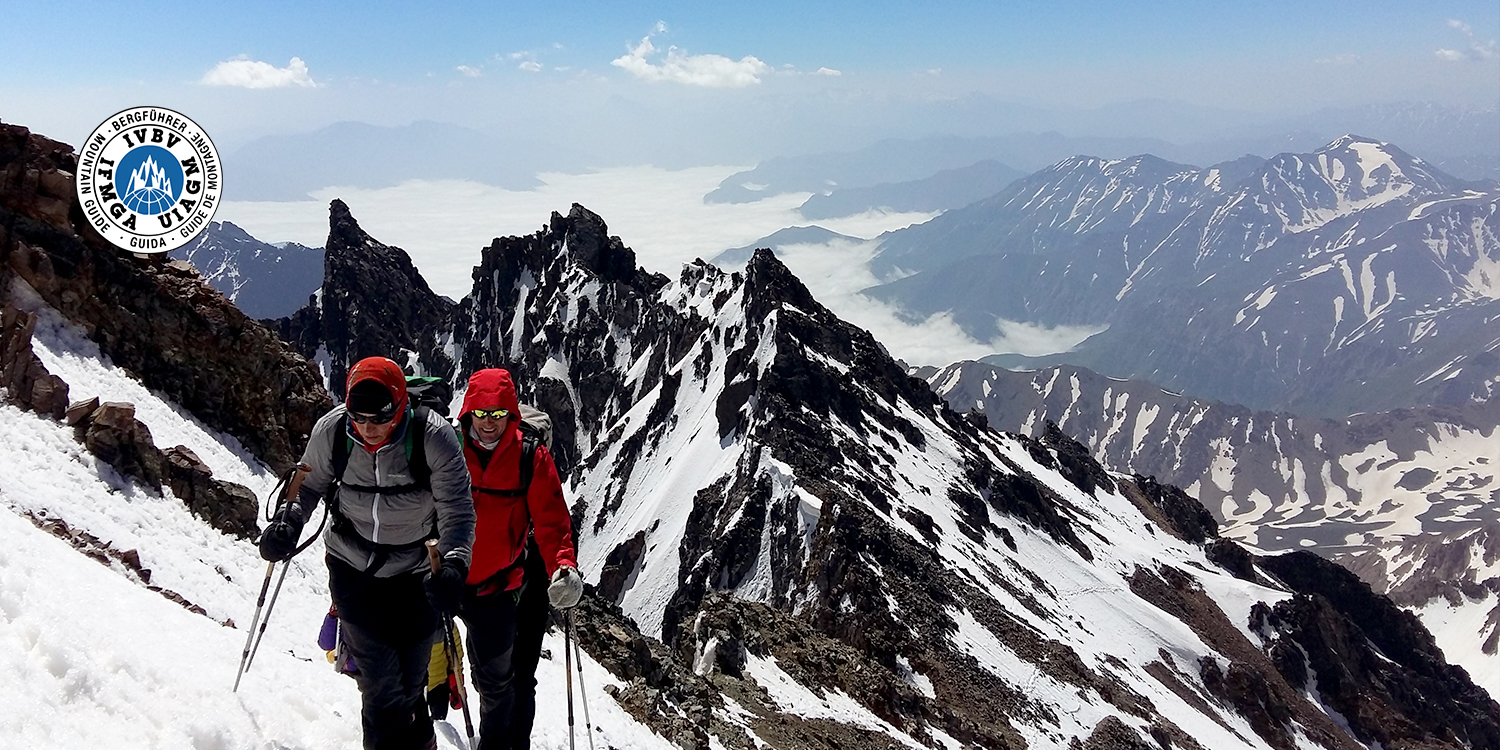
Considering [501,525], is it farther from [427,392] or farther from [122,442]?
[122,442]

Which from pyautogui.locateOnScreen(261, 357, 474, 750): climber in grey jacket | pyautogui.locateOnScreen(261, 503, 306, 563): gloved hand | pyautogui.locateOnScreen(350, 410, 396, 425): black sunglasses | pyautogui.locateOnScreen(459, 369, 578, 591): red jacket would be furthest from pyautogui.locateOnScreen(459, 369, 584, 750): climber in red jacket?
pyautogui.locateOnScreen(261, 503, 306, 563): gloved hand

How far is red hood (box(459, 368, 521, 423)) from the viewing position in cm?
856

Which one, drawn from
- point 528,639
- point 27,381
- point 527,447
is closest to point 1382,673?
point 528,639

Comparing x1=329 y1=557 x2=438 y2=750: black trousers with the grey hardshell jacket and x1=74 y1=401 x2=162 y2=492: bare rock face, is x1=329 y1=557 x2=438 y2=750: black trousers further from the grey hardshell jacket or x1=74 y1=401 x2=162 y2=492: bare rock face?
x1=74 y1=401 x2=162 y2=492: bare rock face

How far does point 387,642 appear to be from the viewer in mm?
7797

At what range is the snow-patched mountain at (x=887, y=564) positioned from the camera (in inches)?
1609

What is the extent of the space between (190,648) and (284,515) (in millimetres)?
3103

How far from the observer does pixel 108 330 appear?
23.4 m

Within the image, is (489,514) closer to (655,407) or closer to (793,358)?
(793,358)

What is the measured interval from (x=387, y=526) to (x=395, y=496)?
32 cm

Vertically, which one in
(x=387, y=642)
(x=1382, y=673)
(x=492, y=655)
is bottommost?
(x=1382, y=673)

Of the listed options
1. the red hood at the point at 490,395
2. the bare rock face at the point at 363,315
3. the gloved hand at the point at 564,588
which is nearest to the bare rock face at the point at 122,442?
the red hood at the point at 490,395

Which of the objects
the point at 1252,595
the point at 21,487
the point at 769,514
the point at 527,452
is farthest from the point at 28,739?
the point at 1252,595

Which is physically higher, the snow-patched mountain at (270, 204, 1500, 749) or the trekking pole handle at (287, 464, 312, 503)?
the trekking pole handle at (287, 464, 312, 503)
